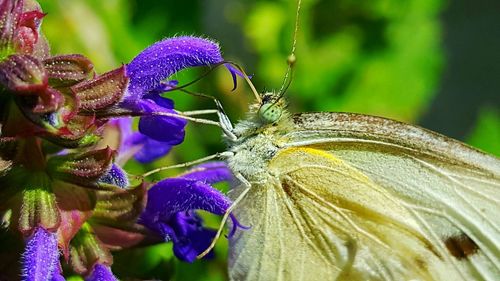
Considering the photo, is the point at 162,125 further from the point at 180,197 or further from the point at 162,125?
the point at 180,197

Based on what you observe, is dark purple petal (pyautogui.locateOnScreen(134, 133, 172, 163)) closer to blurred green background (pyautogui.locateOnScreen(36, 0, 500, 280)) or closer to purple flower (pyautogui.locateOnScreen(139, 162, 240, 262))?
purple flower (pyautogui.locateOnScreen(139, 162, 240, 262))

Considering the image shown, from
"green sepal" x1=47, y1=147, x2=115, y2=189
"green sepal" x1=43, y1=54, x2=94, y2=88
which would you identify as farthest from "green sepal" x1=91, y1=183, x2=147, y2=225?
"green sepal" x1=43, y1=54, x2=94, y2=88

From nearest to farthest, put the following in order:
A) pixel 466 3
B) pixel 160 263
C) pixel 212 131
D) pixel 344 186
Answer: pixel 160 263 → pixel 344 186 → pixel 212 131 → pixel 466 3

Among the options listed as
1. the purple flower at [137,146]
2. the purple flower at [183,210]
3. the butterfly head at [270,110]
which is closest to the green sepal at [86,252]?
the purple flower at [183,210]

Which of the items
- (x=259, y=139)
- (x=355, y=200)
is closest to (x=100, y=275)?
(x=259, y=139)

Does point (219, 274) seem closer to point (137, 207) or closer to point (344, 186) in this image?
point (344, 186)

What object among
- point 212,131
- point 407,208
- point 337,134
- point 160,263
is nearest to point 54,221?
point 160,263
